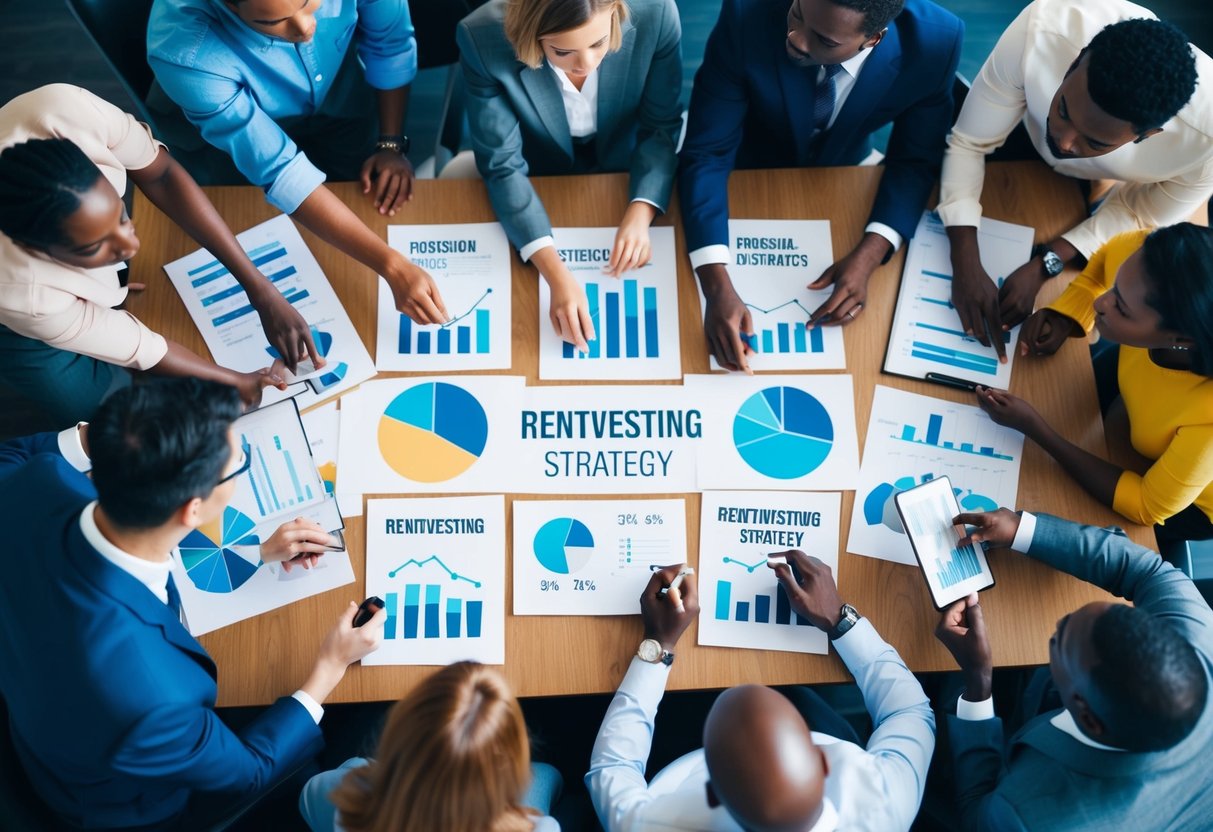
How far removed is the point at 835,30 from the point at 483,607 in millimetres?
1236

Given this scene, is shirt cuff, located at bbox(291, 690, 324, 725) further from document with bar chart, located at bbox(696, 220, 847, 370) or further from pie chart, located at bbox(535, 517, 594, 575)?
document with bar chart, located at bbox(696, 220, 847, 370)

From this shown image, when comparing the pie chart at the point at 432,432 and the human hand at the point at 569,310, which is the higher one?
the human hand at the point at 569,310

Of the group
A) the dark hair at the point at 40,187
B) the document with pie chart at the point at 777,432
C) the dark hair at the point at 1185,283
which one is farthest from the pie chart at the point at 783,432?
the dark hair at the point at 40,187

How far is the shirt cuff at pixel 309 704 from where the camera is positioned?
149 cm

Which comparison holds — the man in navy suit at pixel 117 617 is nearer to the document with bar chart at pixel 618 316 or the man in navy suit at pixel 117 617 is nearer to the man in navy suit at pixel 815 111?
the document with bar chart at pixel 618 316

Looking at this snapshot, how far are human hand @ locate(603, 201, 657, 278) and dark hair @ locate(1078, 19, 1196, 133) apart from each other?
851mm

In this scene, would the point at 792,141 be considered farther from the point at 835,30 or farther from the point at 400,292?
the point at 400,292

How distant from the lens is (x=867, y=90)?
70.6 inches

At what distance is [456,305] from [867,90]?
38.7 inches

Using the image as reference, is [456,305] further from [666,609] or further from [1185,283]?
[1185,283]

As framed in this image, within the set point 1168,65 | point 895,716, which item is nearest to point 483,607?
point 895,716

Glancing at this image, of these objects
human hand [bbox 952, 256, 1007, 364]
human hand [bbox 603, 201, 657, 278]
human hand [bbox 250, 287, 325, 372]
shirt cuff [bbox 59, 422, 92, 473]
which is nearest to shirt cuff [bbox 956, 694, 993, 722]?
human hand [bbox 952, 256, 1007, 364]

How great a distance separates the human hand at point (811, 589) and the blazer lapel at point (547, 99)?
1.08 m

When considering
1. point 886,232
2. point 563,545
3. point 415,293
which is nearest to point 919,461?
point 886,232
